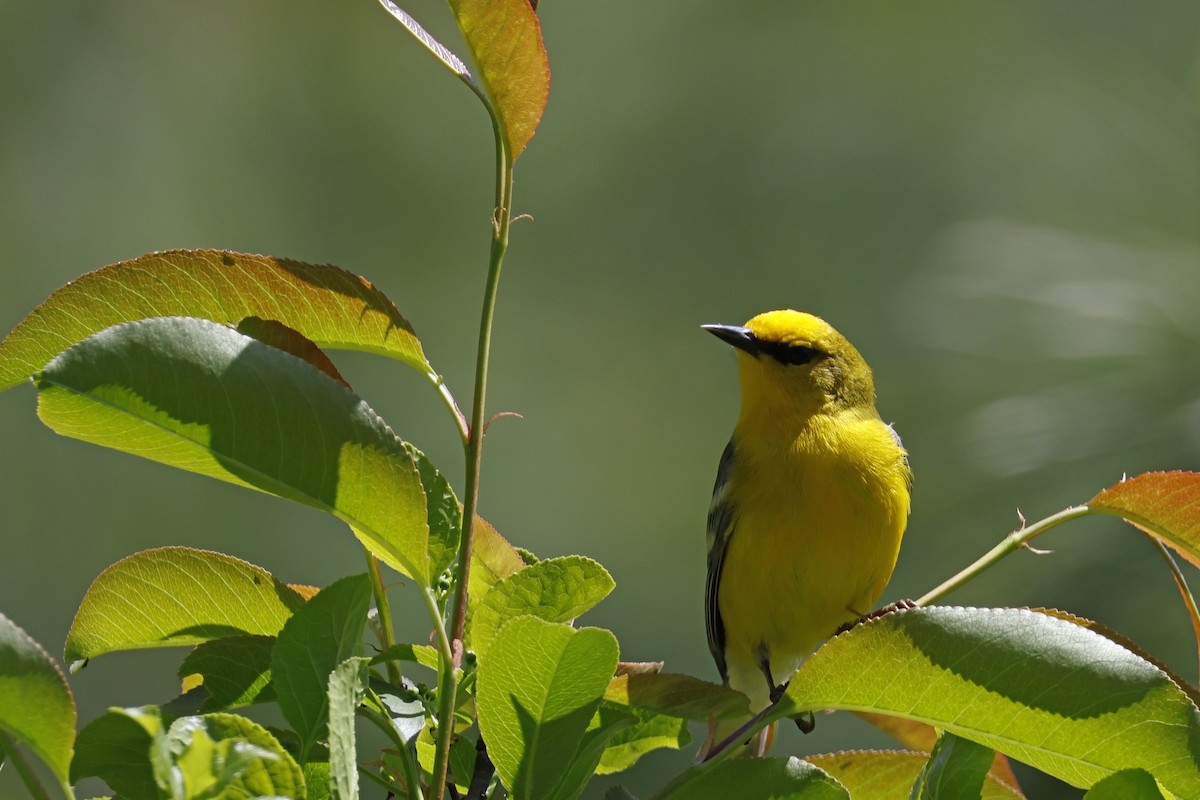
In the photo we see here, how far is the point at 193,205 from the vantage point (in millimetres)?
9500

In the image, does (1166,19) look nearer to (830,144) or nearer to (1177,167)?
(1177,167)

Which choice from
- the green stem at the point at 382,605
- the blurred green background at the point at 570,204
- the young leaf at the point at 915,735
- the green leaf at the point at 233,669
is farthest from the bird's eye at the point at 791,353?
the blurred green background at the point at 570,204

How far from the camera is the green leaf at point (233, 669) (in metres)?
Result: 1.01

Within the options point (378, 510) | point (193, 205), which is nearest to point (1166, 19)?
point (193, 205)

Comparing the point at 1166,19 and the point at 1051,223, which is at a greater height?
the point at 1166,19

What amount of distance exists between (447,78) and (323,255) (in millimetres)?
2712

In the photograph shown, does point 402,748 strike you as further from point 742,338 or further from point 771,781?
point 742,338

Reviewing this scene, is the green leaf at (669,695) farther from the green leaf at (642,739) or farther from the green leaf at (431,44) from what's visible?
the green leaf at (431,44)

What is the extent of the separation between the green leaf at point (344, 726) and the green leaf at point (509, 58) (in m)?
0.40

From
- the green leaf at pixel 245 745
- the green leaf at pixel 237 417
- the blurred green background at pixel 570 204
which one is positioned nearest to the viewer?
the green leaf at pixel 245 745

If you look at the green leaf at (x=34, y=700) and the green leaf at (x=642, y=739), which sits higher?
the green leaf at (x=34, y=700)

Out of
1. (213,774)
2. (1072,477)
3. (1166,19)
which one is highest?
(1166,19)

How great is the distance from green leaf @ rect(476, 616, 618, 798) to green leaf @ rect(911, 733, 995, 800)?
0.27 meters

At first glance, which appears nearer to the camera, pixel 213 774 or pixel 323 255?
pixel 213 774
